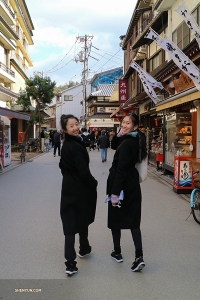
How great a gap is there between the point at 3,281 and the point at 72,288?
2.77ft

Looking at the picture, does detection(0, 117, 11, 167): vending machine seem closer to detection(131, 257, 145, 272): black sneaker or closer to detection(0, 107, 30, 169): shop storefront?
detection(0, 107, 30, 169): shop storefront

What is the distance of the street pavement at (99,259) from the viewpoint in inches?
146

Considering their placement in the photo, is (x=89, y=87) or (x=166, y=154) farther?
(x=89, y=87)

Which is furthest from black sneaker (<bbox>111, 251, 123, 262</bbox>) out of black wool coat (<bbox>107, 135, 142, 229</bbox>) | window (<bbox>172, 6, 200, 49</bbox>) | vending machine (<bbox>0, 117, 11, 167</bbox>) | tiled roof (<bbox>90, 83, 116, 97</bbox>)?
tiled roof (<bbox>90, 83, 116, 97</bbox>)

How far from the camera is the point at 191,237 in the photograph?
566cm

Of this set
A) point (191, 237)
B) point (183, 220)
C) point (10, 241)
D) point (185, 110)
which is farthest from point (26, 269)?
point (185, 110)

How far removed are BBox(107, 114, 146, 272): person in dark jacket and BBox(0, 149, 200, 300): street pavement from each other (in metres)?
0.42

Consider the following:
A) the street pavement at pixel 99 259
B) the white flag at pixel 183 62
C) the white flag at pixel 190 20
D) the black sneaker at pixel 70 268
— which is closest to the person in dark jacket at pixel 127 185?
the street pavement at pixel 99 259

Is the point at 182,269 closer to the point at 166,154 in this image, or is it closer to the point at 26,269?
the point at 26,269

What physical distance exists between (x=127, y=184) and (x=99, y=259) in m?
1.25

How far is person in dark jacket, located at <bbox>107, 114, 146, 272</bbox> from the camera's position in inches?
160

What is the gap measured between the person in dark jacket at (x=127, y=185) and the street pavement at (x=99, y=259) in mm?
419

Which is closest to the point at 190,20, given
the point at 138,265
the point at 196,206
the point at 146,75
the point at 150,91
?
the point at 196,206

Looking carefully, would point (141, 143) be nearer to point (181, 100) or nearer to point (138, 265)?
point (138, 265)
